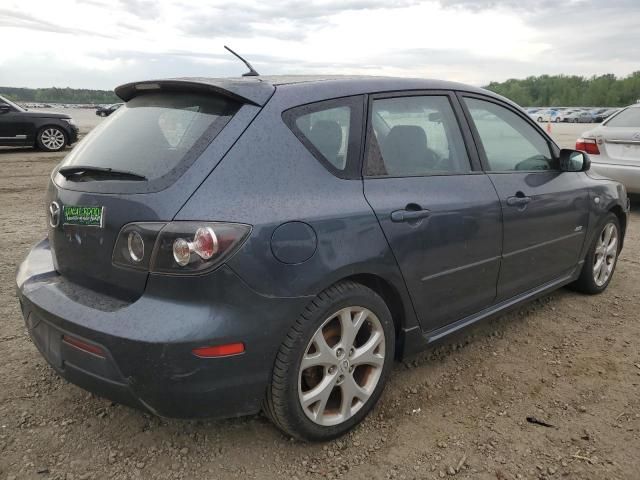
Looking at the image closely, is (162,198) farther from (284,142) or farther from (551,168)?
(551,168)

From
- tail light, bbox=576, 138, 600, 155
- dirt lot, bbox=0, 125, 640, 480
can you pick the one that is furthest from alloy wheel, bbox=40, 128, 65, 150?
tail light, bbox=576, 138, 600, 155

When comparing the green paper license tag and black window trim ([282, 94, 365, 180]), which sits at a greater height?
black window trim ([282, 94, 365, 180])

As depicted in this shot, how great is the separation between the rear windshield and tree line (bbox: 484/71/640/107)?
101646 millimetres

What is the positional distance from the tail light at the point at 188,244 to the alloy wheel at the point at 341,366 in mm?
560

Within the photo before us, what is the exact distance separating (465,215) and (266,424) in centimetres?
146

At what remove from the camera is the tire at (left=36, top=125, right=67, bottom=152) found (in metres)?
13.4

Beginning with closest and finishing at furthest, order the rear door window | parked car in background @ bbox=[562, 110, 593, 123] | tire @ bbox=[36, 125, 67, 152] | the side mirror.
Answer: the rear door window, the side mirror, tire @ bbox=[36, 125, 67, 152], parked car in background @ bbox=[562, 110, 593, 123]

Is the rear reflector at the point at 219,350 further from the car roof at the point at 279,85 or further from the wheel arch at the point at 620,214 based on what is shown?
the wheel arch at the point at 620,214

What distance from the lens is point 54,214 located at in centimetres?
247

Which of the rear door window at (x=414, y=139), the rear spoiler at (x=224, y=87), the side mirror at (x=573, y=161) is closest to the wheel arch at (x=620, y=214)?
the side mirror at (x=573, y=161)

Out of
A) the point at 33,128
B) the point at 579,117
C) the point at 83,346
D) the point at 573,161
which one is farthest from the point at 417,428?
the point at 579,117

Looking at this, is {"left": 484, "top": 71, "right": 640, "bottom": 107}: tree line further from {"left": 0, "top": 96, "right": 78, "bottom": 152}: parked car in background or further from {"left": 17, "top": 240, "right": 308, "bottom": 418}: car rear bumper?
{"left": 17, "top": 240, "right": 308, "bottom": 418}: car rear bumper

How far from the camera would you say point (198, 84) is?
2.39m

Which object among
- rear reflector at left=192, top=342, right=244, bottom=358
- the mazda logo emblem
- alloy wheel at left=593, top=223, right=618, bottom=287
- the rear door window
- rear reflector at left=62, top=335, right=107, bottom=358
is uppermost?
the rear door window
